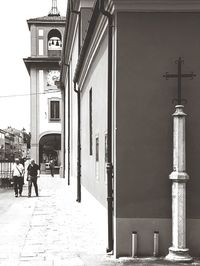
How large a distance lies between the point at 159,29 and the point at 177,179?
2540 mm

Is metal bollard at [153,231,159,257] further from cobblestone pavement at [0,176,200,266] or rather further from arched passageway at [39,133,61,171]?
arched passageway at [39,133,61,171]

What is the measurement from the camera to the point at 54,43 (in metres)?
50.2

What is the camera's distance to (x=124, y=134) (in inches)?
347

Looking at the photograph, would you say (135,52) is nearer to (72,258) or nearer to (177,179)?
(177,179)

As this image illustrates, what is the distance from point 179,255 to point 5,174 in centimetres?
2422

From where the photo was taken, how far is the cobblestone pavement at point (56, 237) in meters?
8.50

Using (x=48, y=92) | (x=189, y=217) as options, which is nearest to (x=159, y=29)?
(x=189, y=217)

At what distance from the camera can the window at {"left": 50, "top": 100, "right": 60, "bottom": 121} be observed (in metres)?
49.3

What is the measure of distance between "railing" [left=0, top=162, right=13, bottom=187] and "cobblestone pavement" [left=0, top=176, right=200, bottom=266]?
12912mm

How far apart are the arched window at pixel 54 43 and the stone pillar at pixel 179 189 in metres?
41.6

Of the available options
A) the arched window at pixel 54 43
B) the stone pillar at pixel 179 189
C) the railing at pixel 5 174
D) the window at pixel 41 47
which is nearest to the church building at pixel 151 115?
the stone pillar at pixel 179 189

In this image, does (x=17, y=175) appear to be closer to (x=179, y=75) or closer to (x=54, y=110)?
(x=179, y=75)

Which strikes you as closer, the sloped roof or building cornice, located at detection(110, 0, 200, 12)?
building cornice, located at detection(110, 0, 200, 12)

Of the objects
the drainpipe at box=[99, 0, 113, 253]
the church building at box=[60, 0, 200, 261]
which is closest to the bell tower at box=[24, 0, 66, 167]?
the drainpipe at box=[99, 0, 113, 253]
